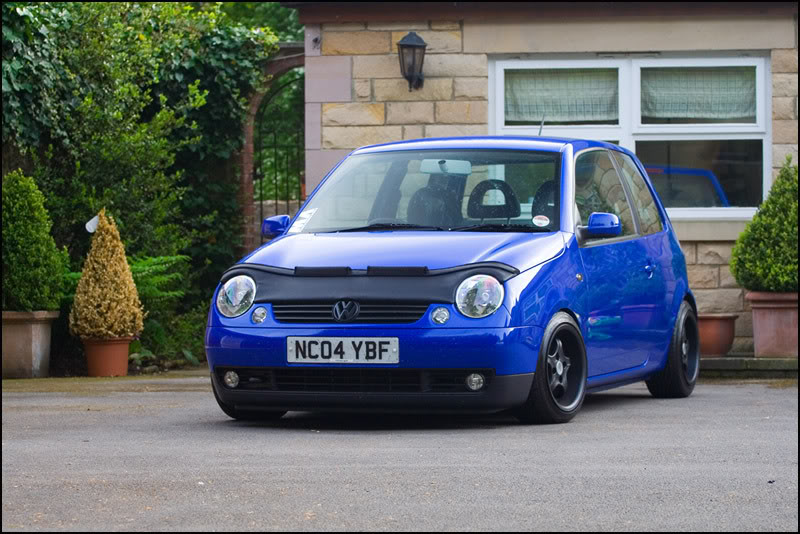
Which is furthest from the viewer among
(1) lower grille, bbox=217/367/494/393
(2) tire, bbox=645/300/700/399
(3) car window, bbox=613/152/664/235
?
(2) tire, bbox=645/300/700/399

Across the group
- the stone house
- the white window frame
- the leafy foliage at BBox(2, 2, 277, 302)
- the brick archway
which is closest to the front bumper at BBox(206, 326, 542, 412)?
the leafy foliage at BBox(2, 2, 277, 302)

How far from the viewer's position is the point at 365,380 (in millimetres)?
A: 7434

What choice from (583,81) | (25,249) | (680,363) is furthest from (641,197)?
(25,249)

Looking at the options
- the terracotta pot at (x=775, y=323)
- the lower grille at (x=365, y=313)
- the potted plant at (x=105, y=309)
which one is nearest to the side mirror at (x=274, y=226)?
the lower grille at (x=365, y=313)

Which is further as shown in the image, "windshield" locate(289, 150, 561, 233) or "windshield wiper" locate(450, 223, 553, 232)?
"windshield" locate(289, 150, 561, 233)

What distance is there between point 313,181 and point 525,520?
30.8 feet

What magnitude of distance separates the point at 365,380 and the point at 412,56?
6884mm

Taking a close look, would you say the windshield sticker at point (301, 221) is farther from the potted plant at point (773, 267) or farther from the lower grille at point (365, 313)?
the potted plant at point (773, 267)

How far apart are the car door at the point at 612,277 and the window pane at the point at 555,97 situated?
491 centimetres

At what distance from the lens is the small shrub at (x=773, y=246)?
39.3ft

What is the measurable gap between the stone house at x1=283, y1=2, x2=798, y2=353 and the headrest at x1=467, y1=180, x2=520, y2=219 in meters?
5.64

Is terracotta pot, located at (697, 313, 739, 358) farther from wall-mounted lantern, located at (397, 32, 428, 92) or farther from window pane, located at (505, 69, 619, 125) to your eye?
wall-mounted lantern, located at (397, 32, 428, 92)

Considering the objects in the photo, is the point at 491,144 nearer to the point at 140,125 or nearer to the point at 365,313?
the point at 365,313

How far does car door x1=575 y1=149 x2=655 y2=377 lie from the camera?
26.9ft
